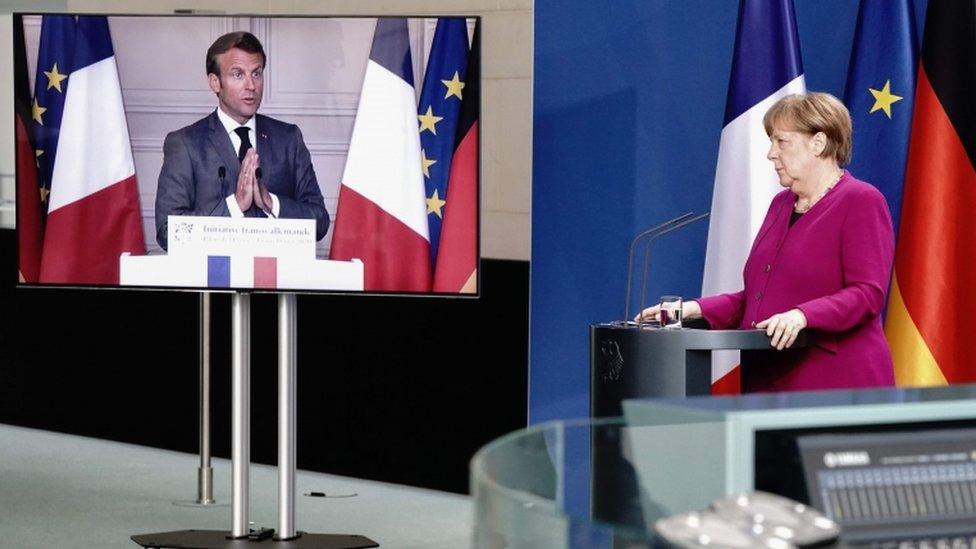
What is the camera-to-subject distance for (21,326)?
300 inches

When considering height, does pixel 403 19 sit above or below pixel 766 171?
above

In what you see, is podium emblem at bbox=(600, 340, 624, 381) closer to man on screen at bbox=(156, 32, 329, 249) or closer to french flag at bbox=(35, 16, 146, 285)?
man on screen at bbox=(156, 32, 329, 249)

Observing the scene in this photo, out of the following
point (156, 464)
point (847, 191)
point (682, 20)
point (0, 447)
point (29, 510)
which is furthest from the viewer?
point (0, 447)

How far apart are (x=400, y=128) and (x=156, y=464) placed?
8.90 ft

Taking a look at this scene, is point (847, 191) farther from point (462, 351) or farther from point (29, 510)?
point (29, 510)

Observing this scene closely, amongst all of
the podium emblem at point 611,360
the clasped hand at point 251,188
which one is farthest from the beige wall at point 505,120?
the podium emblem at point 611,360

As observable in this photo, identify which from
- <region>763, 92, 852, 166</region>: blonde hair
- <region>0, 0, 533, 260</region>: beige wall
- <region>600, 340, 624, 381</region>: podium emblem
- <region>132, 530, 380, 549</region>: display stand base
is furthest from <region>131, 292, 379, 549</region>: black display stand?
<region>763, 92, 852, 166</region>: blonde hair

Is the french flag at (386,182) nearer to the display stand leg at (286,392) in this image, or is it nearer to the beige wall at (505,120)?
the display stand leg at (286,392)

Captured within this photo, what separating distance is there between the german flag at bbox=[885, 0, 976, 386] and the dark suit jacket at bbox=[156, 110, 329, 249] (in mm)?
1597

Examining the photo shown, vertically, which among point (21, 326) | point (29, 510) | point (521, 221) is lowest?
point (29, 510)

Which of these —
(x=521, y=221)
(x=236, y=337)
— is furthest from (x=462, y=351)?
(x=236, y=337)

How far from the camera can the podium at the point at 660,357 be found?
3221mm

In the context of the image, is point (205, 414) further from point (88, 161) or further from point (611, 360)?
point (611, 360)

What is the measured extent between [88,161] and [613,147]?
5.61 feet
